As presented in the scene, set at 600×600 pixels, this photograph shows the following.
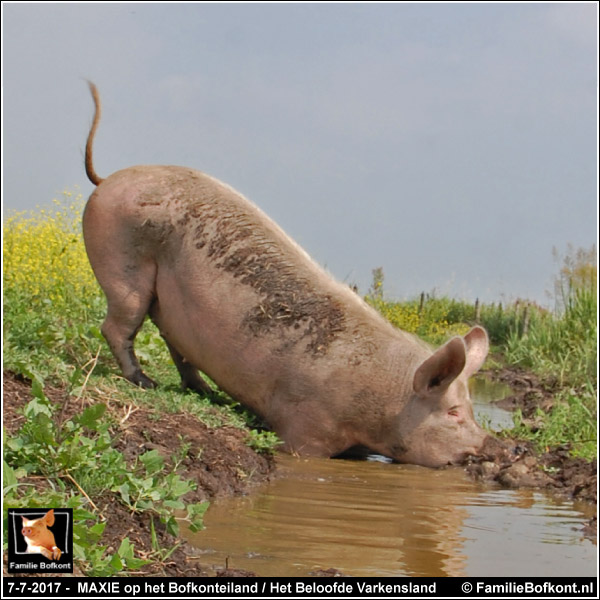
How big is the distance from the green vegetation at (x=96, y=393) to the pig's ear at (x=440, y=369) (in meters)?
1.11

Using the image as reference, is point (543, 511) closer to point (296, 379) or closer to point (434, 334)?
point (296, 379)

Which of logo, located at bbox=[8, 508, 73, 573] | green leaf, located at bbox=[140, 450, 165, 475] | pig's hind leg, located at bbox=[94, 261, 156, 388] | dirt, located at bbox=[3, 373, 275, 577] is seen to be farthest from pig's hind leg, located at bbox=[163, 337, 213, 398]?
logo, located at bbox=[8, 508, 73, 573]

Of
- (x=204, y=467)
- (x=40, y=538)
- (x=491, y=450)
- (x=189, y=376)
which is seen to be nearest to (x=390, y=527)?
(x=204, y=467)

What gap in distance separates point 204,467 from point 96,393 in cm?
86

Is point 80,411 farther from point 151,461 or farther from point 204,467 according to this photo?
point 151,461

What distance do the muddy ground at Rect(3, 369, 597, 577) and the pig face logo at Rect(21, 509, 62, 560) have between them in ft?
1.45

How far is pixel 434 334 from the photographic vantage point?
17.9 metres

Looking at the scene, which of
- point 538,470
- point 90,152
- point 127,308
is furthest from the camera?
point 90,152

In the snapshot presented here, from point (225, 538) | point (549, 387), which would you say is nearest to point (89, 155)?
point (225, 538)

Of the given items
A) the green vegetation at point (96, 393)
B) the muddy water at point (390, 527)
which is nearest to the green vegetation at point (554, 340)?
the green vegetation at point (96, 393)

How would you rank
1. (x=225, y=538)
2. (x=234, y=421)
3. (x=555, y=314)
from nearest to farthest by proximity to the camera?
1. (x=225, y=538)
2. (x=234, y=421)
3. (x=555, y=314)

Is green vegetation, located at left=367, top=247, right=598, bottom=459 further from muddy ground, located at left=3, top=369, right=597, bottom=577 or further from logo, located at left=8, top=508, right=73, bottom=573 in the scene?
logo, located at left=8, top=508, right=73, bottom=573

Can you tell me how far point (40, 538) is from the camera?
10.5 feet
